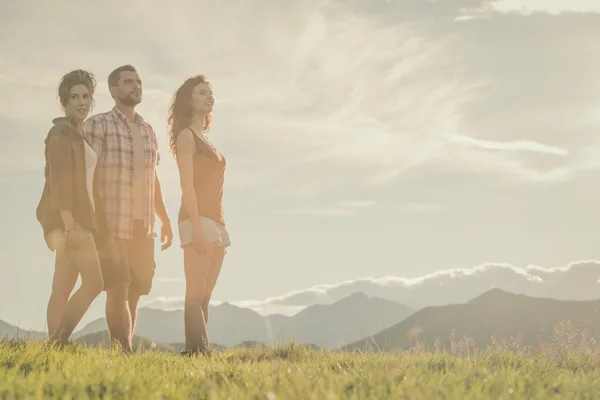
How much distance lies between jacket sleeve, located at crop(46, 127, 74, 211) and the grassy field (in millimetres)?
1433

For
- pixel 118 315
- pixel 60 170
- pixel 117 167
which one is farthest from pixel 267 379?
pixel 117 167

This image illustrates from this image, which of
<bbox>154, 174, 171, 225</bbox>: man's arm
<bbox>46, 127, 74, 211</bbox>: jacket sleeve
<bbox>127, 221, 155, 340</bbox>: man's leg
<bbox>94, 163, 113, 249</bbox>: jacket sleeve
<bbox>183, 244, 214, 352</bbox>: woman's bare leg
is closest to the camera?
<bbox>46, 127, 74, 211</bbox>: jacket sleeve

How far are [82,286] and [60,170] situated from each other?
1.22 m

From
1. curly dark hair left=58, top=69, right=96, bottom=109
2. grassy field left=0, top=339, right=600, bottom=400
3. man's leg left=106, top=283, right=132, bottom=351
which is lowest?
grassy field left=0, top=339, right=600, bottom=400

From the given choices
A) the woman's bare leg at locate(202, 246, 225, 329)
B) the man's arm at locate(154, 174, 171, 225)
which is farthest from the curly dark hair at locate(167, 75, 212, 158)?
the woman's bare leg at locate(202, 246, 225, 329)

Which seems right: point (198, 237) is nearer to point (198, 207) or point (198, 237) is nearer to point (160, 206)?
point (198, 207)

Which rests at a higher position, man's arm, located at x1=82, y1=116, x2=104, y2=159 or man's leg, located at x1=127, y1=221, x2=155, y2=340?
man's arm, located at x1=82, y1=116, x2=104, y2=159

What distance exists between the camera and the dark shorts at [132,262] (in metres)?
7.62

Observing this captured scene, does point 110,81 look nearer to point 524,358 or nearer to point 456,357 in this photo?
point 456,357

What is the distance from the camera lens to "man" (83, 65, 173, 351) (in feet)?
25.7

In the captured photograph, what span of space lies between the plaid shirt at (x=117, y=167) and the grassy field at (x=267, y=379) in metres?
1.61

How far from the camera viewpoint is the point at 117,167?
321 inches

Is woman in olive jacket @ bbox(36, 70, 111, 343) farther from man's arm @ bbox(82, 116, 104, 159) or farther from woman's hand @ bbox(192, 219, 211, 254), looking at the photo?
woman's hand @ bbox(192, 219, 211, 254)

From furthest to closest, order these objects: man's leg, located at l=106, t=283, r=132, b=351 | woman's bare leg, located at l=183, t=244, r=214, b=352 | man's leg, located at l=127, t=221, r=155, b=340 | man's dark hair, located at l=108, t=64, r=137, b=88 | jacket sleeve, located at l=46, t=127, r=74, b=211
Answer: man's dark hair, located at l=108, t=64, r=137, b=88
man's leg, located at l=127, t=221, r=155, b=340
woman's bare leg, located at l=183, t=244, r=214, b=352
man's leg, located at l=106, t=283, r=132, b=351
jacket sleeve, located at l=46, t=127, r=74, b=211
